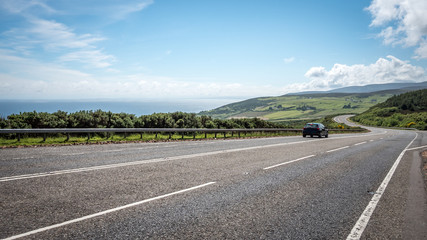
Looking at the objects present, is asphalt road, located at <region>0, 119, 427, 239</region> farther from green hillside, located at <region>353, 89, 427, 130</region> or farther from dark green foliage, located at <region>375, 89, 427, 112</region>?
dark green foliage, located at <region>375, 89, 427, 112</region>

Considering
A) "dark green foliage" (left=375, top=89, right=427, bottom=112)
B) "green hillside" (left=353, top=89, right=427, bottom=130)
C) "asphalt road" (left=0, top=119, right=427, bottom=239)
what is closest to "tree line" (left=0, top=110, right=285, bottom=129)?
"asphalt road" (left=0, top=119, right=427, bottom=239)

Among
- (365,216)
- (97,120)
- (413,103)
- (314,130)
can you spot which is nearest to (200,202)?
(365,216)

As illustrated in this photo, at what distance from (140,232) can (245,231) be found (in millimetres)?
1521

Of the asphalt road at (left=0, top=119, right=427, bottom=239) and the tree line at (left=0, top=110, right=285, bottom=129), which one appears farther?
the tree line at (left=0, top=110, right=285, bottom=129)

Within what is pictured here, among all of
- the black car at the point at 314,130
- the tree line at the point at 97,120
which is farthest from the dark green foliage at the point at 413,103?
the tree line at the point at 97,120

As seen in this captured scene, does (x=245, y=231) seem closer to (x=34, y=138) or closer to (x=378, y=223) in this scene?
(x=378, y=223)

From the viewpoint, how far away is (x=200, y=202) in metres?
5.00

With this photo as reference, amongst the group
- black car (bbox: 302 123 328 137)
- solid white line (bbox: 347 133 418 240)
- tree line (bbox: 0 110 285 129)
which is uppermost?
tree line (bbox: 0 110 285 129)

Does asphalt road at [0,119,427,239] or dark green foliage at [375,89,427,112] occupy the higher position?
asphalt road at [0,119,427,239]

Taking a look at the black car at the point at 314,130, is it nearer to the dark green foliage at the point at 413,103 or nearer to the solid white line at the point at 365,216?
the solid white line at the point at 365,216

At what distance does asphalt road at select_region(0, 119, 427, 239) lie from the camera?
3830 millimetres

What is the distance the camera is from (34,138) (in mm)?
15852

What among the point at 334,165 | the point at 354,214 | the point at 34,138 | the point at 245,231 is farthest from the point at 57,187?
the point at 34,138

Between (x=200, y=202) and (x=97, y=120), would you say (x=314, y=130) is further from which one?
(x=200, y=202)
